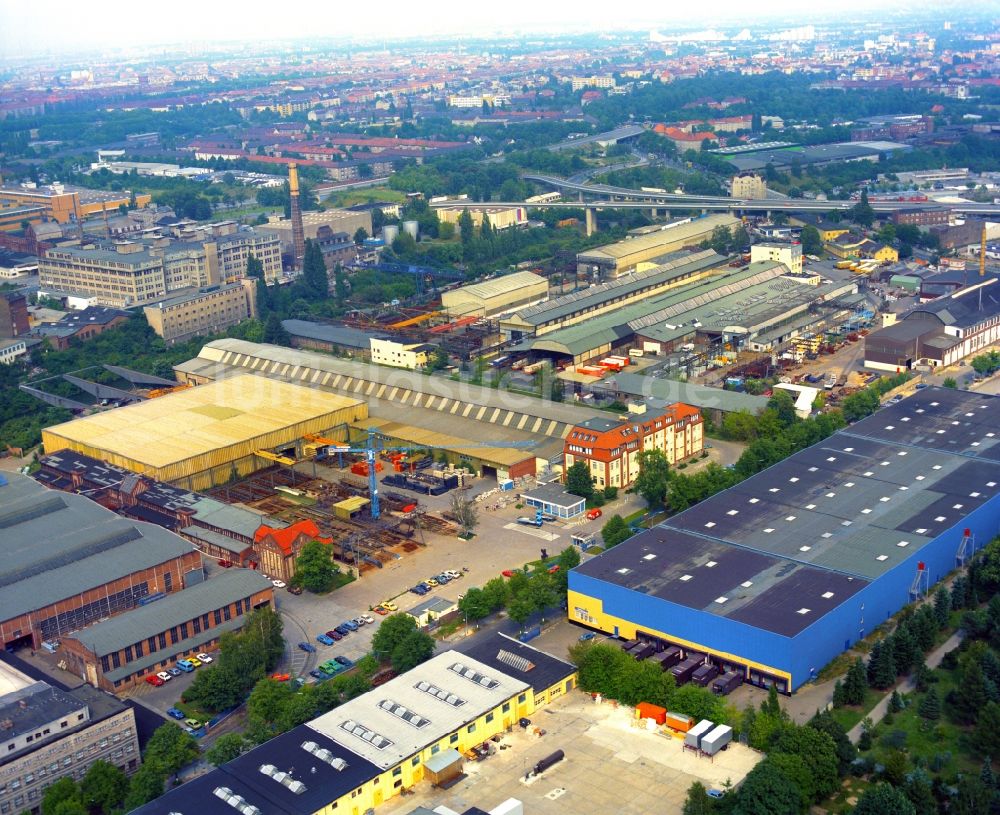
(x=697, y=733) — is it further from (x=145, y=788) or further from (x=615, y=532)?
(x=145, y=788)

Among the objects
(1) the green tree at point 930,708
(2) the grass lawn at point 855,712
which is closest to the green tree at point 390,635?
(2) the grass lawn at point 855,712

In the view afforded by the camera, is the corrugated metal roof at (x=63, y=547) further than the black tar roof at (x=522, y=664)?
Yes

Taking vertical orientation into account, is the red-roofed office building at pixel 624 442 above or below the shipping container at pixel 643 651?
above

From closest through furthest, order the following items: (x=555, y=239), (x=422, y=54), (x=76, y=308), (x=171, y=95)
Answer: (x=76, y=308), (x=555, y=239), (x=171, y=95), (x=422, y=54)

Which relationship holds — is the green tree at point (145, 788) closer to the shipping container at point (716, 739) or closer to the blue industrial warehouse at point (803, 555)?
the shipping container at point (716, 739)

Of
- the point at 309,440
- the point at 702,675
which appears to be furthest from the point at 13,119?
the point at 702,675

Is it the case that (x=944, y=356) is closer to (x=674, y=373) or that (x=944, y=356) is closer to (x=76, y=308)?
(x=674, y=373)

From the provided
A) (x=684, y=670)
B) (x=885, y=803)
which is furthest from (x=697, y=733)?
(x=885, y=803)
